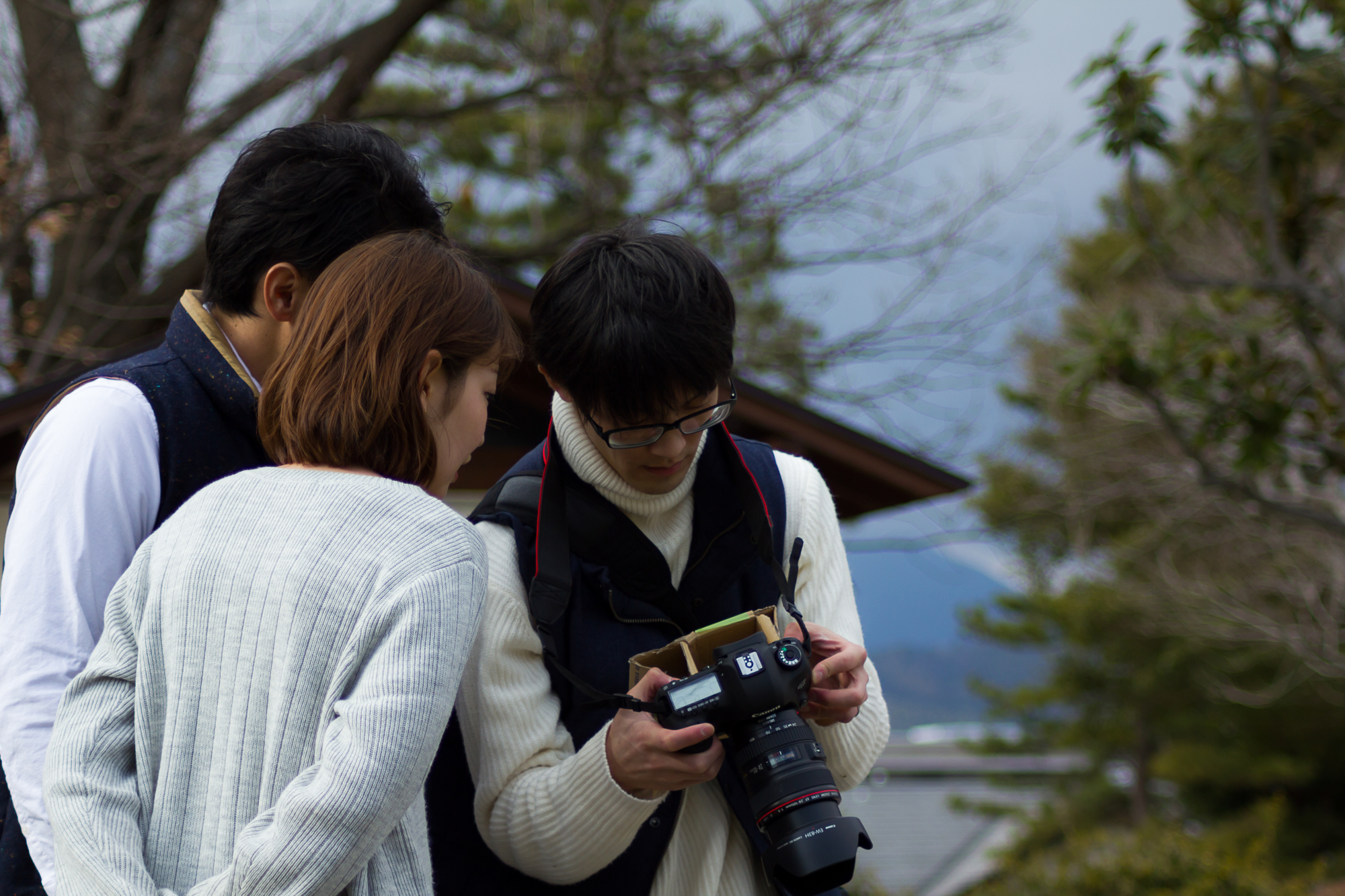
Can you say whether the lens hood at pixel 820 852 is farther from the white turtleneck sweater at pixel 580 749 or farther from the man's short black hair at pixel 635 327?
the man's short black hair at pixel 635 327

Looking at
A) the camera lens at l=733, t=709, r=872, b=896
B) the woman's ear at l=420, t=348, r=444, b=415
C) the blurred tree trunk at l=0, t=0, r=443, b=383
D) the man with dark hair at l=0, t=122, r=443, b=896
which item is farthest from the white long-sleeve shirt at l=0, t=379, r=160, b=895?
the blurred tree trunk at l=0, t=0, r=443, b=383

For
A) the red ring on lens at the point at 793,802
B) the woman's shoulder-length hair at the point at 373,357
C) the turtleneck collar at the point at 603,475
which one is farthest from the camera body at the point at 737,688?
the woman's shoulder-length hair at the point at 373,357

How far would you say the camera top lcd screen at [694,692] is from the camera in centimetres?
137

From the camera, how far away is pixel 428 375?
4.16 ft

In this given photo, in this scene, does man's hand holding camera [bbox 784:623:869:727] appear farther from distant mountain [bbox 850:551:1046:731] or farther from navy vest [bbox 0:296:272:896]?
navy vest [bbox 0:296:272:896]

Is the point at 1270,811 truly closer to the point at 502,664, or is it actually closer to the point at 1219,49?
the point at 1219,49

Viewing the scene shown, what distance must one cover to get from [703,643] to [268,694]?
1.92ft

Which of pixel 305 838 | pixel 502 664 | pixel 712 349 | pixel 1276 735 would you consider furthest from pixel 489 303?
pixel 1276 735

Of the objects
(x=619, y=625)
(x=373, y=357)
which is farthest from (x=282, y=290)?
(x=619, y=625)

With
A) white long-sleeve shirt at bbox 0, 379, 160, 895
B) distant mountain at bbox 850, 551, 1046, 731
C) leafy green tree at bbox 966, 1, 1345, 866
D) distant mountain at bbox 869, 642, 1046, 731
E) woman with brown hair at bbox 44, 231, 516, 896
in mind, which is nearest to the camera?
woman with brown hair at bbox 44, 231, 516, 896

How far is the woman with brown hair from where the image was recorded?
106 centimetres

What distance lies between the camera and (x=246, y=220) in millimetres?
1500

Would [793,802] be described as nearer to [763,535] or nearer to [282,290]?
[763,535]

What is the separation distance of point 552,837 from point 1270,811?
46.6 feet
